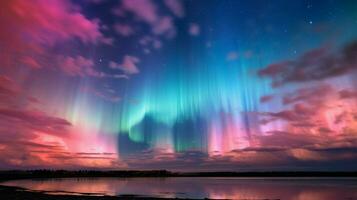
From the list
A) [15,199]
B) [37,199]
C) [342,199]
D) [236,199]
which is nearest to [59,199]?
[37,199]

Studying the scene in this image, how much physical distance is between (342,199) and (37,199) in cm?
5582

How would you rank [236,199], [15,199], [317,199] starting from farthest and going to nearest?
[317,199] < [236,199] < [15,199]

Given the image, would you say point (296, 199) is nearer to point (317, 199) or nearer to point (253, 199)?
point (317, 199)

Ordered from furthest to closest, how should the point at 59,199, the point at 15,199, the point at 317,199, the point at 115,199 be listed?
1. the point at 317,199
2. the point at 115,199
3. the point at 59,199
4. the point at 15,199

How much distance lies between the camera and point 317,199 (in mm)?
68562

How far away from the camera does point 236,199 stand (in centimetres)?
6419

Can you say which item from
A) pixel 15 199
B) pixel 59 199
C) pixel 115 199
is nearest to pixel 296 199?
pixel 115 199

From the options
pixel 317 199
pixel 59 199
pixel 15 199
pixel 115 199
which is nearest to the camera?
pixel 15 199

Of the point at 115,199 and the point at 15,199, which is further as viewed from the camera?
the point at 115,199

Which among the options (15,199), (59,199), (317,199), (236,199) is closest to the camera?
(15,199)

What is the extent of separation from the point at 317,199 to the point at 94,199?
1826 inches

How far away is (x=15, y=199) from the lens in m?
42.5

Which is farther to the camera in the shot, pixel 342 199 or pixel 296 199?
pixel 296 199

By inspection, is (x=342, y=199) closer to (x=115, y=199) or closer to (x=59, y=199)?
(x=115, y=199)
